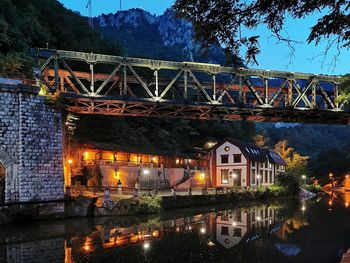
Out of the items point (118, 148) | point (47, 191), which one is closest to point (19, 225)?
point (47, 191)

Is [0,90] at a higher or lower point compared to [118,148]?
higher

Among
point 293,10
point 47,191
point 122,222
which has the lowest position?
point 122,222

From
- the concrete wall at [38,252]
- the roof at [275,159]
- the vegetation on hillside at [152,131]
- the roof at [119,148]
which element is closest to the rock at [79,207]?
the concrete wall at [38,252]

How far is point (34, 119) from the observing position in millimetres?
26078

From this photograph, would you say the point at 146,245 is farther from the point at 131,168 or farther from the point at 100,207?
the point at 131,168

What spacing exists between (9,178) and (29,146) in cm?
259

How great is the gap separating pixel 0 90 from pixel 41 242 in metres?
11.8

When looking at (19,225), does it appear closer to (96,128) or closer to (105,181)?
(105,181)

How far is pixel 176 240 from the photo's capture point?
19.1 meters

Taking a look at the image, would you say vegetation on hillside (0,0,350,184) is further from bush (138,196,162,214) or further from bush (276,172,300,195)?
bush (276,172,300,195)

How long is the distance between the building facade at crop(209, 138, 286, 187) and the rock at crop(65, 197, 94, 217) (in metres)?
33.6

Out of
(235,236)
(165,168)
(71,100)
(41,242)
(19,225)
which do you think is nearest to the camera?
(41,242)

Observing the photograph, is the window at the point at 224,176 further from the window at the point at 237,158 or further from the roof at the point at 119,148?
the roof at the point at 119,148

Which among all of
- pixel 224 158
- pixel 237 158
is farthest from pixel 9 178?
pixel 224 158
